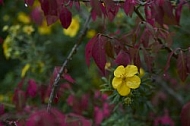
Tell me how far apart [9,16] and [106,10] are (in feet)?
7.17

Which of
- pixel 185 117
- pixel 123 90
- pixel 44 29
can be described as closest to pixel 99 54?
pixel 123 90

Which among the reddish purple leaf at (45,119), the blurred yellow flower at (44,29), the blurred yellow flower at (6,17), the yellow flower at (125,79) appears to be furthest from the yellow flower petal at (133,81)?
the blurred yellow flower at (6,17)

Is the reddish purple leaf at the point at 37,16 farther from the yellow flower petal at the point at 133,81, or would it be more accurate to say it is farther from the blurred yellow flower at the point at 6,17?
the yellow flower petal at the point at 133,81

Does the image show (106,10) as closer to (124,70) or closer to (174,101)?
(124,70)

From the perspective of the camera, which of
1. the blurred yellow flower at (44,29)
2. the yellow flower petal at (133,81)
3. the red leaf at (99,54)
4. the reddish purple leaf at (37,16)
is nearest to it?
the red leaf at (99,54)

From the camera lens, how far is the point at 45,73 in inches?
99.7

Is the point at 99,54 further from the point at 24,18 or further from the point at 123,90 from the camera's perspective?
the point at 24,18

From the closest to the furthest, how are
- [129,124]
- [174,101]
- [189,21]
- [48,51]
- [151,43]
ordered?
[151,43]
[129,124]
[174,101]
[189,21]
[48,51]

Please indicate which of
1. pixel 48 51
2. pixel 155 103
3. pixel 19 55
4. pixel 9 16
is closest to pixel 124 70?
pixel 155 103

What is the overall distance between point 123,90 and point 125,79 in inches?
1.3

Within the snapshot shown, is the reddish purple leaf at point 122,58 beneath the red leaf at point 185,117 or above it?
above

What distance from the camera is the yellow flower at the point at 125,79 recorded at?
1.35 metres

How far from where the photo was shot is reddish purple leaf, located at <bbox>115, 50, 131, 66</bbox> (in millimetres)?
1355

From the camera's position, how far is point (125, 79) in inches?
54.1
